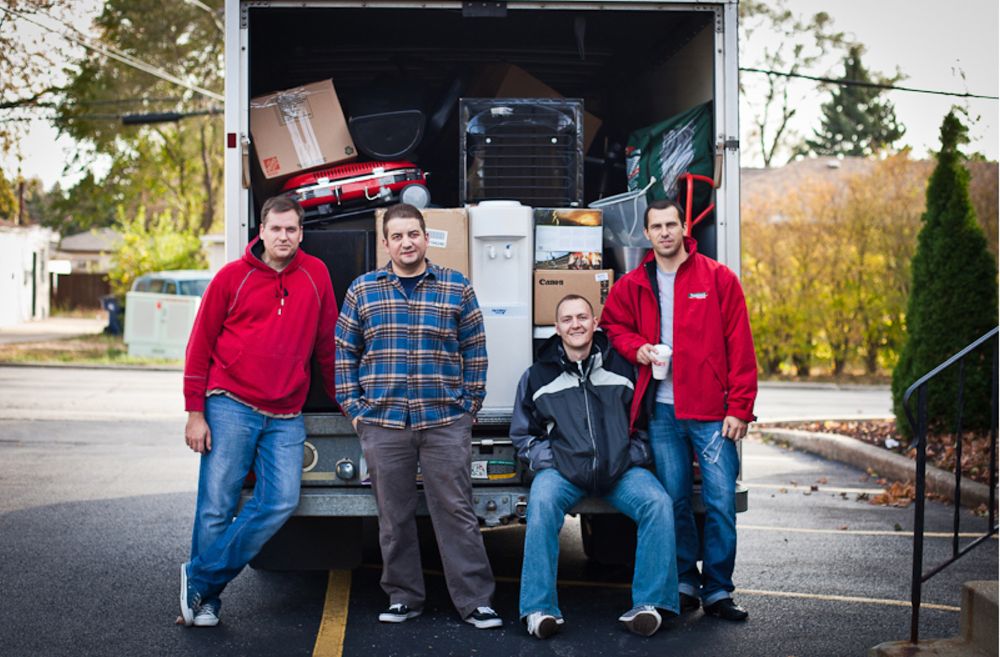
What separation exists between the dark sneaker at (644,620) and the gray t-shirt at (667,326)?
97 cm

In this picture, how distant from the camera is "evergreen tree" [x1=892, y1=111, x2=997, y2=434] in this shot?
34.8 ft

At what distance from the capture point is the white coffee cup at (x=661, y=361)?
17.5ft

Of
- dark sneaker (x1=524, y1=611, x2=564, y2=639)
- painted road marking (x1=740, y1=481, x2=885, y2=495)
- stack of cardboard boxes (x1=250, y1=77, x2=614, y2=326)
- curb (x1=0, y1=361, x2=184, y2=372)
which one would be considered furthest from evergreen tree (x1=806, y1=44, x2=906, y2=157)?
dark sneaker (x1=524, y1=611, x2=564, y2=639)

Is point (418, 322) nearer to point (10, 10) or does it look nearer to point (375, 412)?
point (375, 412)

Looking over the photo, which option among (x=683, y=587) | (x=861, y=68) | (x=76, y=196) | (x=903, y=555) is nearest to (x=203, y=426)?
(x=683, y=587)

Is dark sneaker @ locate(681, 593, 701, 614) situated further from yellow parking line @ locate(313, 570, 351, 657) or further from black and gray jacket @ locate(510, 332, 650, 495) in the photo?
yellow parking line @ locate(313, 570, 351, 657)

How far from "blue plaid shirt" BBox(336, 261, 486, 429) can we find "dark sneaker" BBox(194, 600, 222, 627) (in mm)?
1056

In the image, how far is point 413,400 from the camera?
515cm

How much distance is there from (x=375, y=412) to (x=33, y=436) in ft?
26.9

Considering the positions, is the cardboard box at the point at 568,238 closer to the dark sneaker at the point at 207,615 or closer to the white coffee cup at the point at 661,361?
the white coffee cup at the point at 661,361

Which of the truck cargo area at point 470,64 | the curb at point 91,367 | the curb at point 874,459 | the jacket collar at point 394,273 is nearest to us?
the jacket collar at point 394,273

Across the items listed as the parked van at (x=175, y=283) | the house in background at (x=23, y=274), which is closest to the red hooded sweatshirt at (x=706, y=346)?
the parked van at (x=175, y=283)


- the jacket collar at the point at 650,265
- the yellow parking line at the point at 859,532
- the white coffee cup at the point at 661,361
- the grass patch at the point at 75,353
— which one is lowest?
the yellow parking line at the point at 859,532

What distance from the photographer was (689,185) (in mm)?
5895
